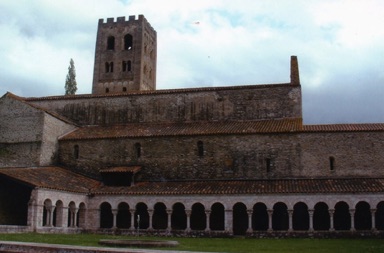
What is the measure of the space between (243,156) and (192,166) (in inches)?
149

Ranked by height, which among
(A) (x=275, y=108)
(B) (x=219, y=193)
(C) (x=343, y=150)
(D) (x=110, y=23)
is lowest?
(B) (x=219, y=193)

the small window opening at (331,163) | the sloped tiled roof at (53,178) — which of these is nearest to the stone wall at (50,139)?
the sloped tiled roof at (53,178)

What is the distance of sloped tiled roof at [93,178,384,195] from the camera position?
3241 cm

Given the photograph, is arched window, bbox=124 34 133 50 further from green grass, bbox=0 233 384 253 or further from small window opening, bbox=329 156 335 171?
green grass, bbox=0 233 384 253

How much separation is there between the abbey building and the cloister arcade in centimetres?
7

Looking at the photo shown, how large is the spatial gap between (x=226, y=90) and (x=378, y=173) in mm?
13440

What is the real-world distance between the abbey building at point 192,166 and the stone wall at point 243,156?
7 cm

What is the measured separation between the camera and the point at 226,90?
41.9 metres

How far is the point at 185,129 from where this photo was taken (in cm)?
3934

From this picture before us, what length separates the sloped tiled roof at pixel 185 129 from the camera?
123ft

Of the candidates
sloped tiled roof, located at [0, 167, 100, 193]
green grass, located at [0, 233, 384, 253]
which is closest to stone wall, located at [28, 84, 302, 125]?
sloped tiled roof, located at [0, 167, 100, 193]

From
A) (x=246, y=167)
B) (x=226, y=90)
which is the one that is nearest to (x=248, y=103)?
(x=226, y=90)

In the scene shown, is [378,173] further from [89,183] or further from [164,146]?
[89,183]

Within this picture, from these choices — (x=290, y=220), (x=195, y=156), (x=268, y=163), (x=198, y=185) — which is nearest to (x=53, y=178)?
(x=198, y=185)
